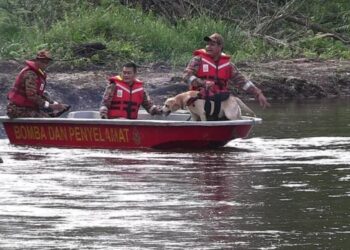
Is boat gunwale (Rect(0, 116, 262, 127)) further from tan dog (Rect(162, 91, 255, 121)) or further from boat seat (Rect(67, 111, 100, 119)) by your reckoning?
boat seat (Rect(67, 111, 100, 119))

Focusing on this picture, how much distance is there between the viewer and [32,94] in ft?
51.4

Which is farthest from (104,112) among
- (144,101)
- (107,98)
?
(144,101)

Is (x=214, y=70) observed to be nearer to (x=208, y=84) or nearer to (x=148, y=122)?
(x=208, y=84)

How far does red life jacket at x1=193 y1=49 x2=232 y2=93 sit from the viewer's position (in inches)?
613

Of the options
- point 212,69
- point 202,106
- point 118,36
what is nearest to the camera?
point 202,106

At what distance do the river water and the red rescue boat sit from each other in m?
0.19

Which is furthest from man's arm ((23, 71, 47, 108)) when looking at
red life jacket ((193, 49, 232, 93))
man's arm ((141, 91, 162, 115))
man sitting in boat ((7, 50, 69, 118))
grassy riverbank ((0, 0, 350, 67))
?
grassy riverbank ((0, 0, 350, 67))

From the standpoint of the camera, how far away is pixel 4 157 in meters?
14.2

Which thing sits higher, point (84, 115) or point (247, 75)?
point (84, 115)

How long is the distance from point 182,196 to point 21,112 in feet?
17.6

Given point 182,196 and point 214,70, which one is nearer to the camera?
point 182,196

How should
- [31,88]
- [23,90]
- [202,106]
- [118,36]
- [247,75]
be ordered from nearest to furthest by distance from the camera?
[202,106], [31,88], [23,90], [247,75], [118,36]

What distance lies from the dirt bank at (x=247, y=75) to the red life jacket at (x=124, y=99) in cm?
526

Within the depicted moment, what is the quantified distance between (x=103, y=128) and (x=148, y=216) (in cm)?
537
